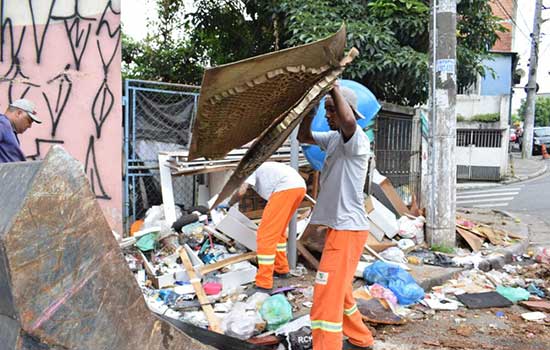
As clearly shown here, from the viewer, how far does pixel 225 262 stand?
15.5 feet

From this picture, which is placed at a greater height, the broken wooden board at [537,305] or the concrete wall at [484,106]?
the concrete wall at [484,106]

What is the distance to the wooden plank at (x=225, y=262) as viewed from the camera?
4.57 m

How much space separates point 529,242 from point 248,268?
468 centimetres

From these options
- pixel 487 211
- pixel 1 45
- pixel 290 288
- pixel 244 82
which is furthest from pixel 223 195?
pixel 487 211

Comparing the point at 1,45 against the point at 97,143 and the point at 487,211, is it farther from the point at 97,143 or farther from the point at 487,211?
the point at 487,211

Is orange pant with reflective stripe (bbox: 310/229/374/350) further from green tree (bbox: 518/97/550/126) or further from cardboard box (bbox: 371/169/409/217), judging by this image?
green tree (bbox: 518/97/550/126)

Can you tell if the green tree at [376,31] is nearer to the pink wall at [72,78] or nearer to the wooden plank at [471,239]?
the wooden plank at [471,239]

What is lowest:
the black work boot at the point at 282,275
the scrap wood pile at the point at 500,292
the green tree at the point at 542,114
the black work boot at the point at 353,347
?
the scrap wood pile at the point at 500,292

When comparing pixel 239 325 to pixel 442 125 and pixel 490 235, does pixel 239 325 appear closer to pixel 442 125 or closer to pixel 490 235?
pixel 442 125

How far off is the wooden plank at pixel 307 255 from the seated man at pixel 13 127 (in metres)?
2.78

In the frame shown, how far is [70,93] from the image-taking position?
5.50 meters

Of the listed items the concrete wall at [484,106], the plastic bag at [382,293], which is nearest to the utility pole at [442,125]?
the plastic bag at [382,293]

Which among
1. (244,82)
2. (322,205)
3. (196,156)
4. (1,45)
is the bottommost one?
(322,205)

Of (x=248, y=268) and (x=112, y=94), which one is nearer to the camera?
(x=248, y=268)
